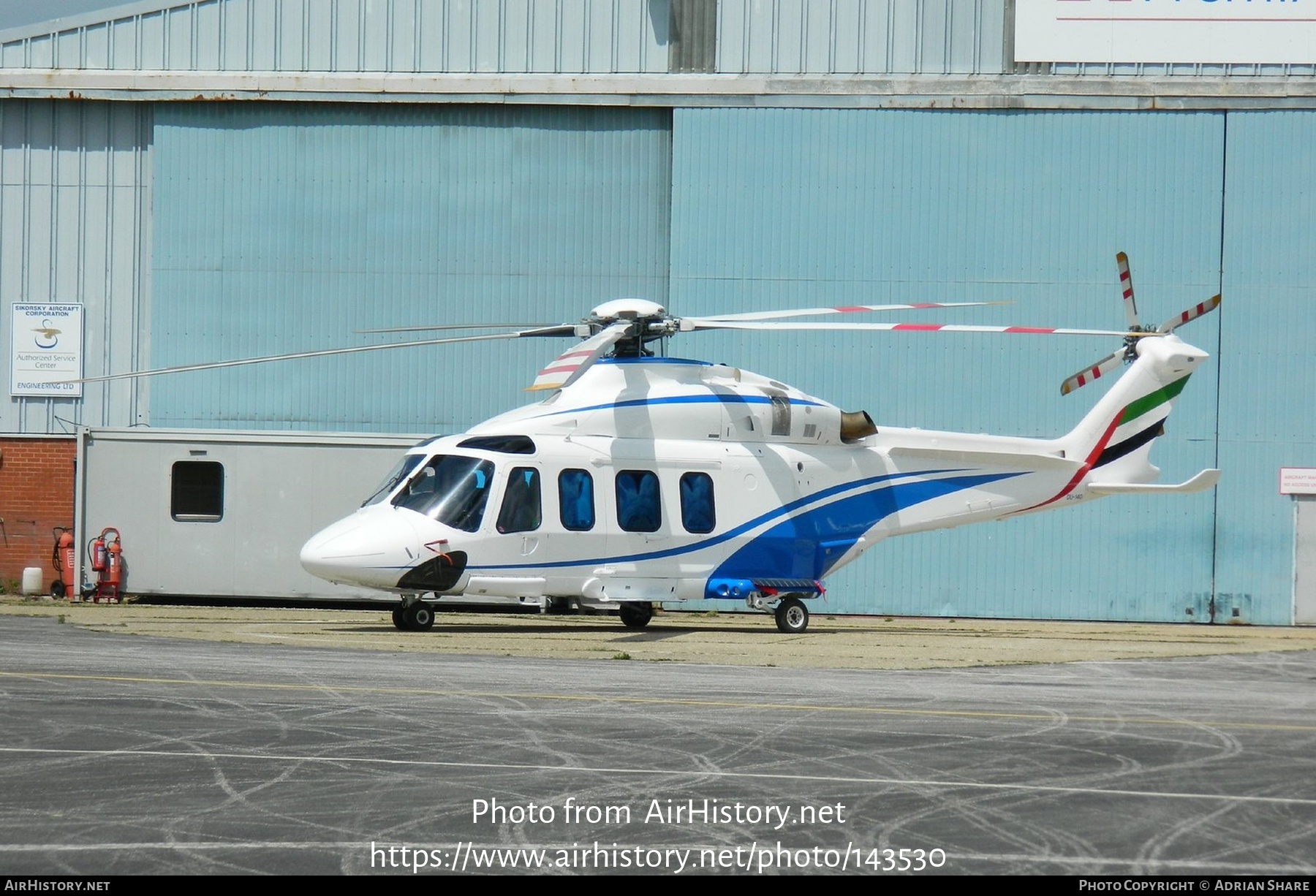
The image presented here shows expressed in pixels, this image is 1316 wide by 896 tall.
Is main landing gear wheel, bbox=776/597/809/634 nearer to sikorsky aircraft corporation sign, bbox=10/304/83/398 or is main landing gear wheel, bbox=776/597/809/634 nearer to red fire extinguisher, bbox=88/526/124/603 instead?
red fire extinguisher, bbox=88/526/124/603

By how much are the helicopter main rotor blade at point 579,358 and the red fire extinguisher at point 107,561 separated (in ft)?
28.5

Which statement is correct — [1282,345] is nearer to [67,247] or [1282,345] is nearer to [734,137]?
[734,137]

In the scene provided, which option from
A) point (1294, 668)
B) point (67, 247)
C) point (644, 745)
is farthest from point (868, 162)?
point (644, 745)

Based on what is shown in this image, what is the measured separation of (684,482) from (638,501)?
680 mm

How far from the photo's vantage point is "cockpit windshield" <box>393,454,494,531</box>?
16531mm

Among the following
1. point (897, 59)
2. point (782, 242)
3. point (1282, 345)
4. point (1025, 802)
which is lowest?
point (1025, 802)

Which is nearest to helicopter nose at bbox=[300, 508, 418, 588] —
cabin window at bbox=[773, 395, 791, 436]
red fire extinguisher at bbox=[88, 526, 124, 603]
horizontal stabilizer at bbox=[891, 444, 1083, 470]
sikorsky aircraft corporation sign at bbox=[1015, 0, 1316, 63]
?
cabin window at bbox=[773, 395, 791, 436]

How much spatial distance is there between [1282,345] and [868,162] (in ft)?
26.6

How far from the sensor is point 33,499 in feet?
83.4

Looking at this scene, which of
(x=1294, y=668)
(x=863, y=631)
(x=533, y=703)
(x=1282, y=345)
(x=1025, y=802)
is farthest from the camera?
(x=1282, y=345)

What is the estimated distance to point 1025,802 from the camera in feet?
24.2

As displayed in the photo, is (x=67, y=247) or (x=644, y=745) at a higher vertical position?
(x=67, y=247)

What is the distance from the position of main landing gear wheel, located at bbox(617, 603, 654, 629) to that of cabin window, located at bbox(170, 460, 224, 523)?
762 centimetres

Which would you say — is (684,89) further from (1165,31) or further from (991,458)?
(991,458)
